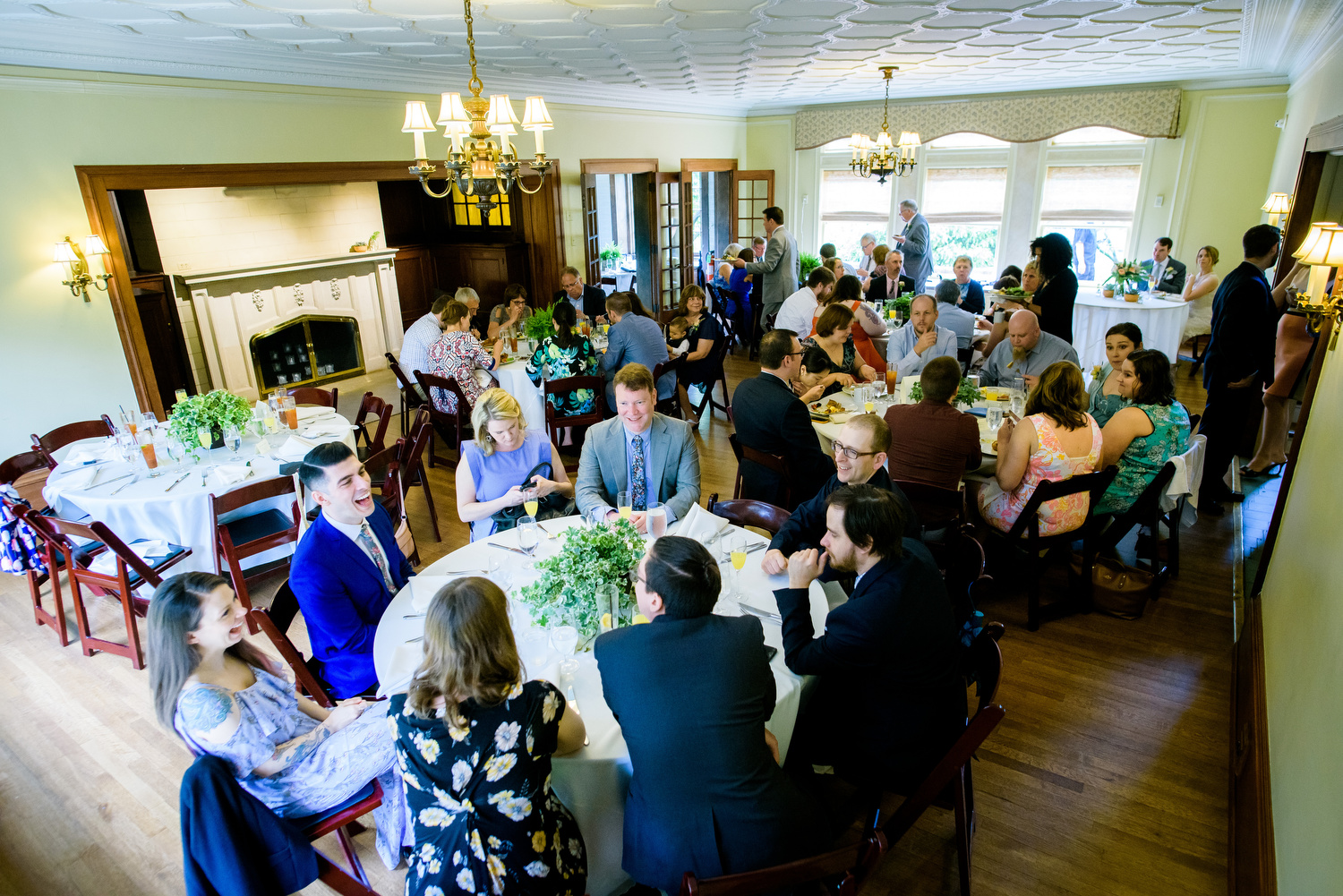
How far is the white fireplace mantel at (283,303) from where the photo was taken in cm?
741

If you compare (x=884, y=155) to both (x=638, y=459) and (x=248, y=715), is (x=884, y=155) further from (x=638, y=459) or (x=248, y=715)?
(x=248, y=715)

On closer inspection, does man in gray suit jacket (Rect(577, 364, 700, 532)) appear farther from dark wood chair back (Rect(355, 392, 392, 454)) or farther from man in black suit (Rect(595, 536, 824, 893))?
dark wood chair back (Rect(355, 392, 392, 454))

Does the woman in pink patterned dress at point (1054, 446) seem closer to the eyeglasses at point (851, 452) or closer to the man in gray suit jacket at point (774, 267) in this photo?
the eyeglasses at point (851, 452)

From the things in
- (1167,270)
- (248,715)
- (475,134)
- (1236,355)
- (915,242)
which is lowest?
(248,715)

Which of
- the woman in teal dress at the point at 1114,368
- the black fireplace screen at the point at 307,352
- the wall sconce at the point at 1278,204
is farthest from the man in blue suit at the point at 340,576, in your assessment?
the wall sconce at the point at 1278,204

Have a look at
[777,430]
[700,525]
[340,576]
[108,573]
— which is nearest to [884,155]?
[777,430]

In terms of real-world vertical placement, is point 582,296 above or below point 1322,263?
below

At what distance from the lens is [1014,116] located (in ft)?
31.4

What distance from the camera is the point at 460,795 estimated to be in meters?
1.67

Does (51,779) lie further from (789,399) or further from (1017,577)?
(1017,577)

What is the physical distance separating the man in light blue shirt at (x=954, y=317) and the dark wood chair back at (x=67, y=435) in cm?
574

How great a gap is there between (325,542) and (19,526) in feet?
8.11

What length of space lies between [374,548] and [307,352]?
663cm

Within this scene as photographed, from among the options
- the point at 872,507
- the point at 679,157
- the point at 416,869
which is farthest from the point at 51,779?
the point at 679,157
